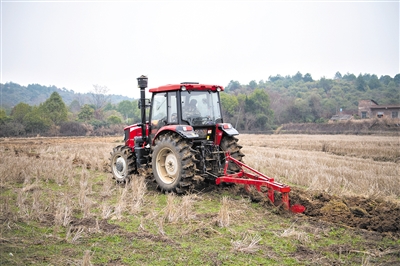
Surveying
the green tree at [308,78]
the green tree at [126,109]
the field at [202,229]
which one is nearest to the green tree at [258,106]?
the green tree at [126,109]

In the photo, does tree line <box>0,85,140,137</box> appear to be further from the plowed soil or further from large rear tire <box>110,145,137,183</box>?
the plowed soil

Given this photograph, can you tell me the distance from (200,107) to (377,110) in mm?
48700

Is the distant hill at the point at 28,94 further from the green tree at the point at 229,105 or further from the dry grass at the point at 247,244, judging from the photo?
the dry grass at the point at 247,244

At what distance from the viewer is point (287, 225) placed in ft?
18.8

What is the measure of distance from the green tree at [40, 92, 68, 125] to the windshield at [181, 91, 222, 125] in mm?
28207

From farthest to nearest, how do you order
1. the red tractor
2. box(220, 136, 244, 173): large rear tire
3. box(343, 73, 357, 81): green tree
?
1. box(343, 73, 357, 81): green tree
2. box(220, 136, 244, 173): large rear tire
3. the red tractor

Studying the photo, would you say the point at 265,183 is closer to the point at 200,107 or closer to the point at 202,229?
the point at 202,229

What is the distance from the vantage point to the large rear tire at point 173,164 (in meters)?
7.47

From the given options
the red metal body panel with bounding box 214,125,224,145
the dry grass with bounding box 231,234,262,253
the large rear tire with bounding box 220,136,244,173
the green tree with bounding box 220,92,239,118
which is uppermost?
the green tree with bounding box 220,92,239,118

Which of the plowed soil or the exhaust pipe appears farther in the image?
the exhaust pipe

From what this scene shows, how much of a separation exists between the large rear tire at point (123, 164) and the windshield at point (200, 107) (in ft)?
6.75

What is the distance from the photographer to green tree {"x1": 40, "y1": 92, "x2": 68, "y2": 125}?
33.6 meters

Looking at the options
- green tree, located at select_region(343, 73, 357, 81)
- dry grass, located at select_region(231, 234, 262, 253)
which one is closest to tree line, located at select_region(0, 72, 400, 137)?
dry grass, located at select_region(231, 234, 262, 253)

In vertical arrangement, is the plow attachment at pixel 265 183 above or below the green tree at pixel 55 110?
below
